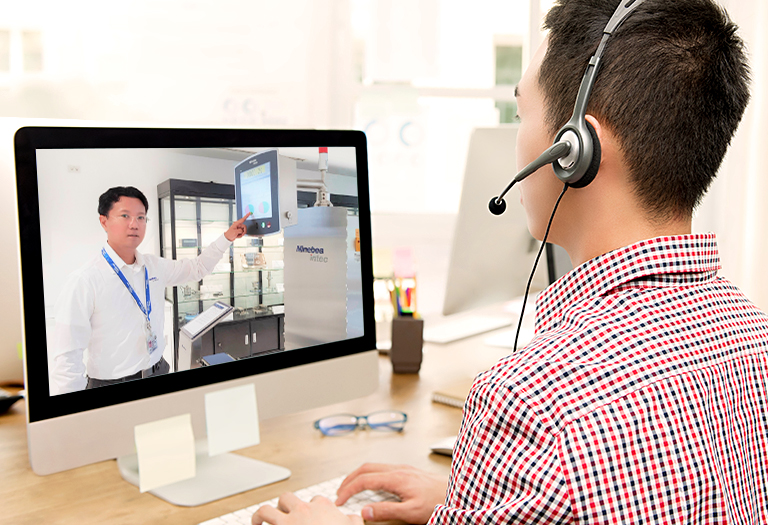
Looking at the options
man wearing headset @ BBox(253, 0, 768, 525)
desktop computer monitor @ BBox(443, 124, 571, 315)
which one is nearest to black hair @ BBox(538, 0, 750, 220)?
man wearing headset @ BBox(253, 0, 768, 525)

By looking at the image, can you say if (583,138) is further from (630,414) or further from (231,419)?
(231,419)

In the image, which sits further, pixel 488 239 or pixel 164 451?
pixel 488 239

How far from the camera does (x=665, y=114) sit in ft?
2.11

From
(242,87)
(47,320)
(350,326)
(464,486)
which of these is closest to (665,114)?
(464,486)

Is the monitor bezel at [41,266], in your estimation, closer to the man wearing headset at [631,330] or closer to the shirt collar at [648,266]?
the man wearing headset at [631,330]

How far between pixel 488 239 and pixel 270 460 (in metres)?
0.78

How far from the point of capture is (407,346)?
148 centimetres

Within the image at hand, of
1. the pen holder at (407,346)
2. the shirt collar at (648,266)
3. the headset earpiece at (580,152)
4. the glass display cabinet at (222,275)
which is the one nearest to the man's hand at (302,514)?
the glass display cabinet at (222,275)

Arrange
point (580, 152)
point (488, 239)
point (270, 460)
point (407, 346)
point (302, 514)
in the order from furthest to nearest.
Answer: point (488, 239) < point (407, 346) < point (270, 460) < point (302, 514) < point (580, 152)

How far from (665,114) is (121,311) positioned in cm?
68

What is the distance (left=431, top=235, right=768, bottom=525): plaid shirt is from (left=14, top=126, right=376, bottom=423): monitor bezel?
47 centimetres

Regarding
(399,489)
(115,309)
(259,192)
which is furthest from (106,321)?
(399,489)

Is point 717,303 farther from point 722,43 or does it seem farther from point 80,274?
point 80,274

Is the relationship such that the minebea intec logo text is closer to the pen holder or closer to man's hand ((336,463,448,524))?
man's hand ((336,463,448,524))
